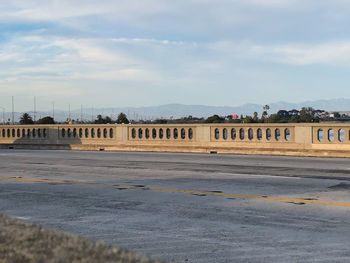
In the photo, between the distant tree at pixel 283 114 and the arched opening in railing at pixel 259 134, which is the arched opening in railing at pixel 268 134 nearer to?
the arched opening in railing at pixel 259 134

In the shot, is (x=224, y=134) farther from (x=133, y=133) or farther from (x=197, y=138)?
(x=133, y=133)

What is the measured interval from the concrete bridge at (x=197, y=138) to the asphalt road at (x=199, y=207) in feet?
12.6

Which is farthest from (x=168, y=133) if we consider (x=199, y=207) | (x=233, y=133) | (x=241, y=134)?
(x=199, y=207)

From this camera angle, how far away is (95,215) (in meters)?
8.41

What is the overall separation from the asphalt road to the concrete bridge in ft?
12.6

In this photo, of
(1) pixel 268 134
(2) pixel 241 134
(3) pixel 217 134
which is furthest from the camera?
(3) pixel 217 134

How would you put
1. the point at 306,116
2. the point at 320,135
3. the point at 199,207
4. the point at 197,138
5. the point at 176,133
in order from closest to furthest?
the point at 199,207
the point at 320,135
the point at 197,138
the point at 176,133
the point at 306,116

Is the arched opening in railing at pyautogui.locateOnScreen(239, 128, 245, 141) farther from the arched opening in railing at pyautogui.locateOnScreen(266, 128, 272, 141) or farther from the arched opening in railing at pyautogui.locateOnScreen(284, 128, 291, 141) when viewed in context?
the arched opening in railing at pyautogui.locateOnScreen(284, 128, 291, 141)

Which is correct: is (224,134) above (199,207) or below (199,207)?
above

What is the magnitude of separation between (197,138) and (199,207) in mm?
13550

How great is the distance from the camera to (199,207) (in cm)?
891

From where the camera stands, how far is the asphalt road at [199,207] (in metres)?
6.36

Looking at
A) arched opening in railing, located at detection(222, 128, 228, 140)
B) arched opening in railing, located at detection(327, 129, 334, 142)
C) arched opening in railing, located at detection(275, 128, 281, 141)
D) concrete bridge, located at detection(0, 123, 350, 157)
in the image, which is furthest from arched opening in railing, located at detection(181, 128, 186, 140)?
arched opening in railing, located at detection(327, 129, 334, 142)

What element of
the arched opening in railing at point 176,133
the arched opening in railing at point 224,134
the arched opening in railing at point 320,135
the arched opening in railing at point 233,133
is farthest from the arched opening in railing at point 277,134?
the arched opening in railing at point 176,133
